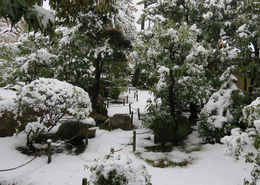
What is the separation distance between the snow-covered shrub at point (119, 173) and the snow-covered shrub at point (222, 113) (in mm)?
4704

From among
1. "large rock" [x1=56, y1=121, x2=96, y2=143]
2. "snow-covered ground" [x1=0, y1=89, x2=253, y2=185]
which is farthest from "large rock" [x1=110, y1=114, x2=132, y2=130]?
"large rock" [x1=56, y1=121, x2=96, y2=143]

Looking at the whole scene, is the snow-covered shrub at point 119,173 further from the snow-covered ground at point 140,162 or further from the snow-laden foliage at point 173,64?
the snow-laden foliage at point 173,64

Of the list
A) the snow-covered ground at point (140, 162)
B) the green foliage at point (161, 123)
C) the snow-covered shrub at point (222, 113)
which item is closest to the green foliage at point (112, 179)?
the snow-covered ground at point (140, 162)

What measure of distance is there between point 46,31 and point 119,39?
26.7 ft

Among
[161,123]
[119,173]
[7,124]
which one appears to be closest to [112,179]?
[119,173]

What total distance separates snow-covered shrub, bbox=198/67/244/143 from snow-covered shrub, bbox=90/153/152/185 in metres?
4.70

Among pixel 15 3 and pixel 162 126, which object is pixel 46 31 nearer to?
pixel 15 3

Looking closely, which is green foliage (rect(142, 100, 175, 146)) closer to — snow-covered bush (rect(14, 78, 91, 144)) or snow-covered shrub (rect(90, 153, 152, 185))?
snow-covered bush (rect(14, 78, 91, 144))

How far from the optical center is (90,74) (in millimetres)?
11117

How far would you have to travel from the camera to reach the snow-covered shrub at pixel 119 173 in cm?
281

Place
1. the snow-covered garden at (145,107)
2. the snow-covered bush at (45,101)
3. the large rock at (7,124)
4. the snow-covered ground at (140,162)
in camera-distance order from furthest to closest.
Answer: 1. the large rock at (7,124)
2. the snow-covered bush at (45,101)
3. the snow-covered ground at (140,162)
4. the snow-covered garden at (145,107)

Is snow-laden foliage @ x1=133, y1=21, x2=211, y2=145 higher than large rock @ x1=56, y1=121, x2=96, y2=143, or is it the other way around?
snow-laden foliage @ x1=133, y1=21, x2=211, y2=145

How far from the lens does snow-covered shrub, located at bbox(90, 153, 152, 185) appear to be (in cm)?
281

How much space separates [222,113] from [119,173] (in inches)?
214
